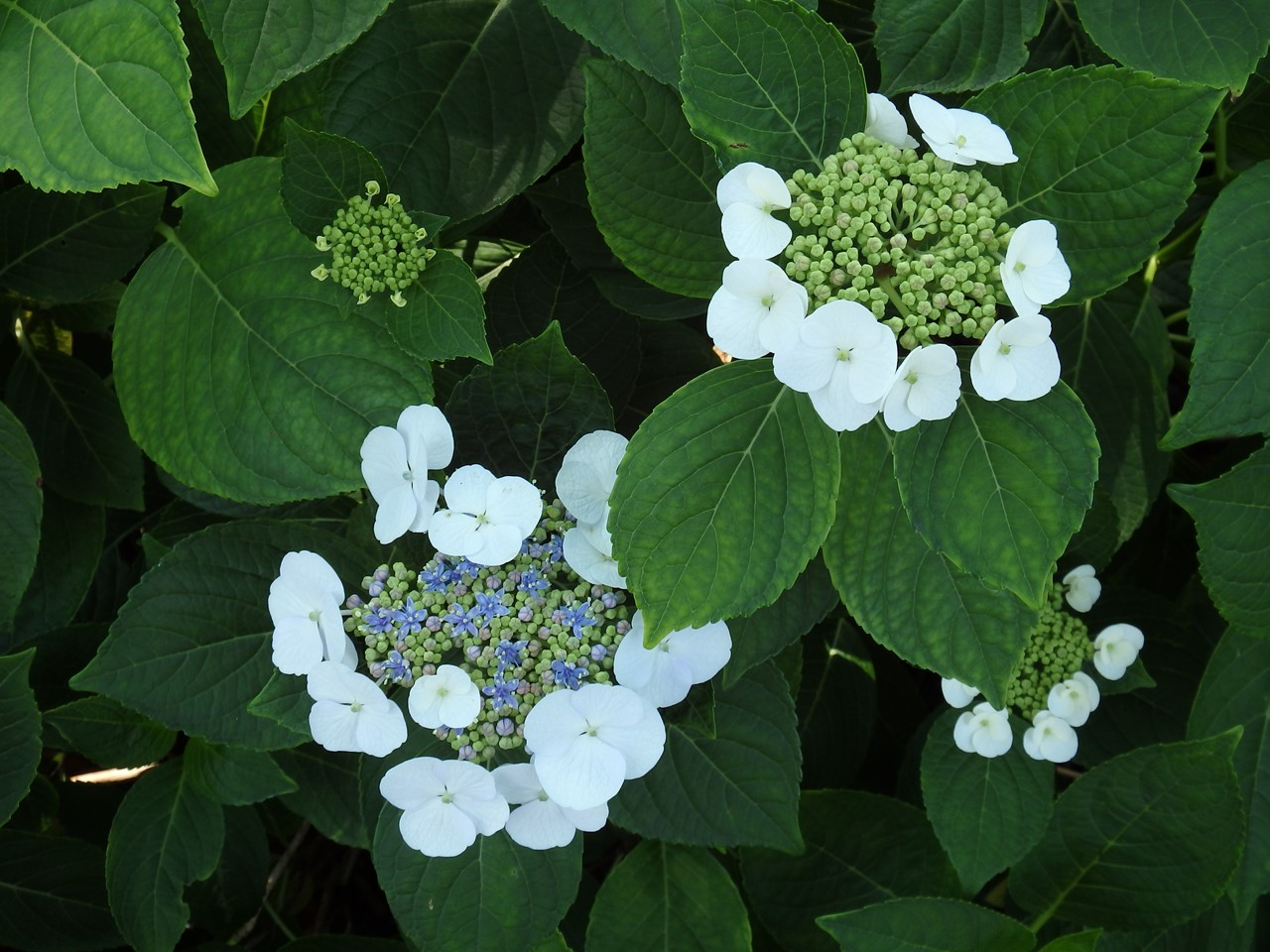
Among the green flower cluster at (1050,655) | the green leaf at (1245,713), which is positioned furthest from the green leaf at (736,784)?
the green leaf at (1245,713)

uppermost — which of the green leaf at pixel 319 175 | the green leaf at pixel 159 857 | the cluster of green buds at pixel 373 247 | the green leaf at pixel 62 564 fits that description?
the green leaf at pixel 319 175

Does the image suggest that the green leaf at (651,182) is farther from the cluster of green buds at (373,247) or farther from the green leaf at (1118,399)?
the green leaf at (1118,399)

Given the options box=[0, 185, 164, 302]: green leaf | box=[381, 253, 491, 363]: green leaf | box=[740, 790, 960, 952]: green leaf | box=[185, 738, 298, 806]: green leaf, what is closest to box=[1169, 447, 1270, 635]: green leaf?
box=[740, 790, 960, 952]: green leaf

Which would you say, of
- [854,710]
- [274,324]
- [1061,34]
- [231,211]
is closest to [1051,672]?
[854,710]

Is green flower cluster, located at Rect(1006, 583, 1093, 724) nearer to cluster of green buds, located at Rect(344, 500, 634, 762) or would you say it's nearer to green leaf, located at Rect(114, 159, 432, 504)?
cluster of green buds, located at Rect(344, 500, 634, 762)

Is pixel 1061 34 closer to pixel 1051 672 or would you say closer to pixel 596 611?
pixel 1051 672
